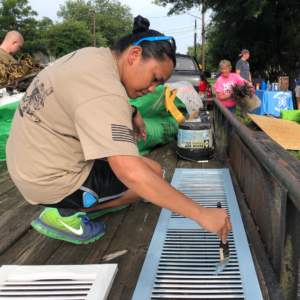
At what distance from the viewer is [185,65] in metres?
7.87

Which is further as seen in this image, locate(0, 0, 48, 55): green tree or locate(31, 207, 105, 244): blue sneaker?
locate(0, 0, 48, 55): green tree

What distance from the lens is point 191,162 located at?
3.67m

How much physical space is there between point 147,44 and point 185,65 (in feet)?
22.1

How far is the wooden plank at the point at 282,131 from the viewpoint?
15.5 ft

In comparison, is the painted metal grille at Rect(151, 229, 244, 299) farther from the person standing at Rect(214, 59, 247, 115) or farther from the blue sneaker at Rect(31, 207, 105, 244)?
the person standing at Rect(214, 59, 247, 115)

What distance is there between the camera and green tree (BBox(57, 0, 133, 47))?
2854 inches

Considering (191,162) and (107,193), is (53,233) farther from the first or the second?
(191,162)

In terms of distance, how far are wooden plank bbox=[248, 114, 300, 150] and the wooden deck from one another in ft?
10.7

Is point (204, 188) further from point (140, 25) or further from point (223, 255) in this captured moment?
point (140, 25)

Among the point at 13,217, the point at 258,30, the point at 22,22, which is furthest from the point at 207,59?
the point at 13,217

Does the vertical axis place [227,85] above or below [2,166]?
above

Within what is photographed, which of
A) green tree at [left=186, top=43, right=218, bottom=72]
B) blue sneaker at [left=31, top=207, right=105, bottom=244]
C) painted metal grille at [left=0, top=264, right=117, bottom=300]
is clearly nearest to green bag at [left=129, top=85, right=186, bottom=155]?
blue sneaker at [left=31, top=207, right=105, bottom=244]

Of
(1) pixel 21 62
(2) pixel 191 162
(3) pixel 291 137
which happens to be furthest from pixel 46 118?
(3) pixel 291 137

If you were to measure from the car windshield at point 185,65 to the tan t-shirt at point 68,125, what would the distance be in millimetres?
6539
